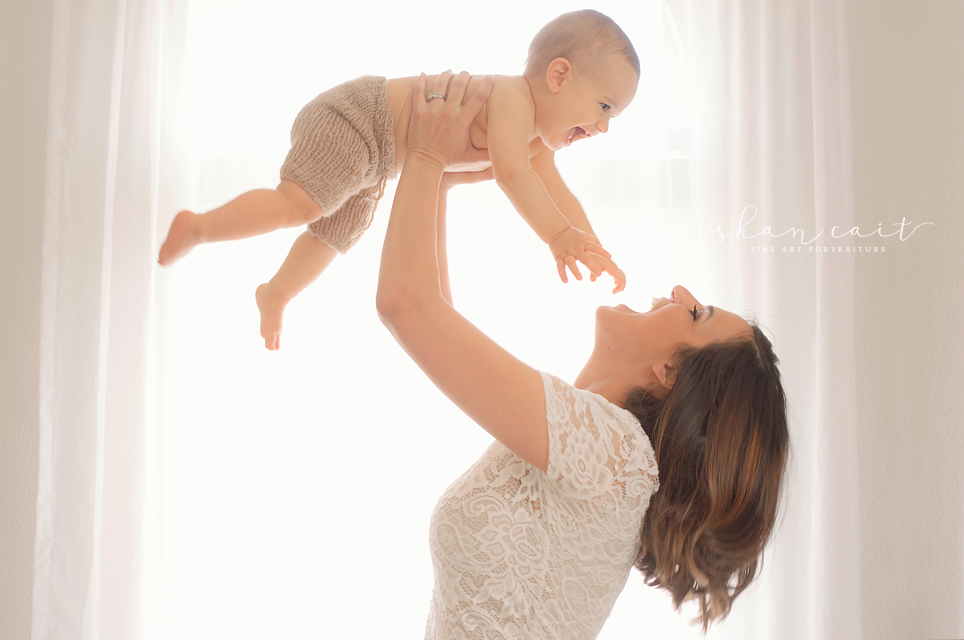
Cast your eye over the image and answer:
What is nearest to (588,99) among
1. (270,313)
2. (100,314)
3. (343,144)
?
(343,144)

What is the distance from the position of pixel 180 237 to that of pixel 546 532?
0.70 m

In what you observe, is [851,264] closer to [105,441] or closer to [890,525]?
[890,525]

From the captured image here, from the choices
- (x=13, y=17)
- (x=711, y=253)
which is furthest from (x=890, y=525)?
(x=13, y=17)

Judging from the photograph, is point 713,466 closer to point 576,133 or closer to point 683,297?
point 683,297

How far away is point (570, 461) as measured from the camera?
84 cm

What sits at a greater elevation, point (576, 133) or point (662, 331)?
point (576, 133)

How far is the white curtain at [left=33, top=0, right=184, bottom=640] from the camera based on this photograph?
5.36 ft

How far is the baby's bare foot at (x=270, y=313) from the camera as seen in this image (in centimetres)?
114

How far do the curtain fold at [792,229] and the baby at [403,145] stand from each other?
0.76 meters

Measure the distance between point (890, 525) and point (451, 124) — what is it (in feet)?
5.19

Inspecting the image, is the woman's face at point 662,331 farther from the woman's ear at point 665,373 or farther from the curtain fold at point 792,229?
the curtain fold at point 792,229

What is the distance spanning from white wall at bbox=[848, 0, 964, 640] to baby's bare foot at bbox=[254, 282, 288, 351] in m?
1.49

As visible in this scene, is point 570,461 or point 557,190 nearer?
point 570,461

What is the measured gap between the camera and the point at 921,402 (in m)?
1.65
